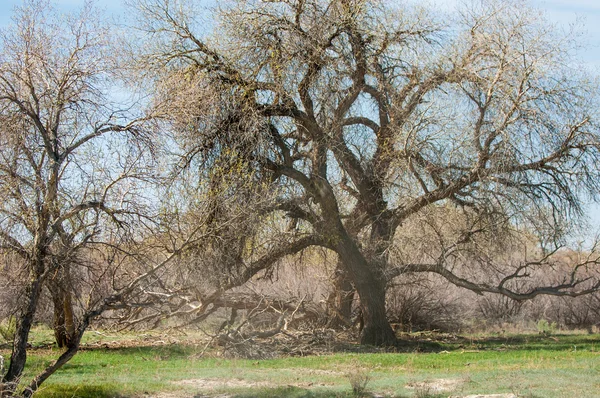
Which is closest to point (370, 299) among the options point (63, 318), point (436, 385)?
point (436, 385)

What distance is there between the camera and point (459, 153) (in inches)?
766

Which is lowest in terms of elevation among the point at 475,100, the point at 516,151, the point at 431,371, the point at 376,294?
the point at 431,371

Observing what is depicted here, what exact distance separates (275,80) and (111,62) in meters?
7.50

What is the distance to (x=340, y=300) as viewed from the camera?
24.0 m

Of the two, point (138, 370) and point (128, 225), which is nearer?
point (128, 225)

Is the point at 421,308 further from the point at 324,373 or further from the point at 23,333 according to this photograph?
the point at 23,333

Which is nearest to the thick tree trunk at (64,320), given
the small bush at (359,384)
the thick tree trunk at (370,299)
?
the thick tree trunk at (370,299)

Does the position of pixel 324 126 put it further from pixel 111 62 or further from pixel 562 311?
pixel 562 311

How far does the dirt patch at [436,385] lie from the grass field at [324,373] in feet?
0.06

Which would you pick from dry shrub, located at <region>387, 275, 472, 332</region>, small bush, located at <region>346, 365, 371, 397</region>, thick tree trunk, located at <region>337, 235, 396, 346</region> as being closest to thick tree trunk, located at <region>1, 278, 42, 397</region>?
small bush, located at <region>346, 365, 371, 397</region>

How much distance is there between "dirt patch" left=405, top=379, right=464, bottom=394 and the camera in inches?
501

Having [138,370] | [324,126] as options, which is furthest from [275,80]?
[138,370]

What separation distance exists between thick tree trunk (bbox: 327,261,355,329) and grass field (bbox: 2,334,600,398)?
4035 millimetres

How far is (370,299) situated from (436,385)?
27.6 feet
